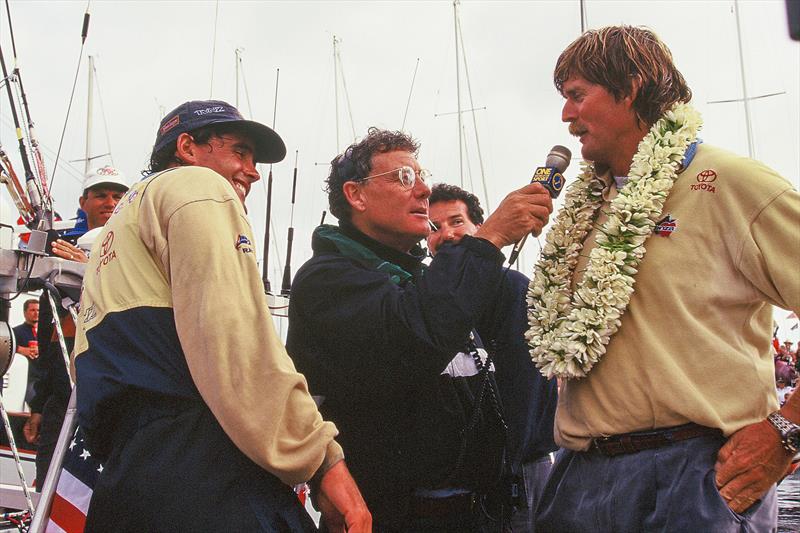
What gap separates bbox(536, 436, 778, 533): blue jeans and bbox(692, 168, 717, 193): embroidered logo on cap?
75cm

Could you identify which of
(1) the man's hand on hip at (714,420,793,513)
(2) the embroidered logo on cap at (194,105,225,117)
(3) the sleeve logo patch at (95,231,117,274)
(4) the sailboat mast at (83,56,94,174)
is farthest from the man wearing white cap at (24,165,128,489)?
(4) the sailboat mast at (83,56,94,174)

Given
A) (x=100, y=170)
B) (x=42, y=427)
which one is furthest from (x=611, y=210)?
(x=100, y=170)

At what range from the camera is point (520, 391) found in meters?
3.45

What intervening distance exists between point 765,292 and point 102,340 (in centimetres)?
194

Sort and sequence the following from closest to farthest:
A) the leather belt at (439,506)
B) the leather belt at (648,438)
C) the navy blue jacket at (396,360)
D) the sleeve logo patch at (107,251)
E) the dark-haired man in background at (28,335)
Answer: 1. the leather belt at (648,438)
2. the sleeve logo patch at (107,251)
3. the navy blue jacket at (396,360)
4. the leather belt at (439,506)
5. the dark-haired man in background at (28,335)

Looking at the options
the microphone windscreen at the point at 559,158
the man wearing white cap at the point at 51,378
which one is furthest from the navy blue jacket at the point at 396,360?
Answer: the man wearing white cap at the point at 51,378

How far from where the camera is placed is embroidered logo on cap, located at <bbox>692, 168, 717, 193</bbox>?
2365 millimetres

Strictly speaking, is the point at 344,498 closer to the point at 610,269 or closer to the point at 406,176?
the point at 610,269

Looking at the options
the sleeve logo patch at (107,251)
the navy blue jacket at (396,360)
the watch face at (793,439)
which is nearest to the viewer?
the watch face at (793,439)

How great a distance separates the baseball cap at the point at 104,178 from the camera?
6070 mm

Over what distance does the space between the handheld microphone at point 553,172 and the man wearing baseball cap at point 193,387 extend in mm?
1192

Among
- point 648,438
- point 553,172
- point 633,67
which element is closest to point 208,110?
point 553,172

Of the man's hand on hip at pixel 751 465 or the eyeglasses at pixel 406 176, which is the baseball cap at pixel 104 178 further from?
the man's hand on hip at pixel 751 465

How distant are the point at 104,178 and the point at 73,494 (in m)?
3.95
